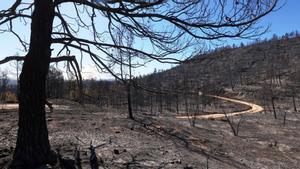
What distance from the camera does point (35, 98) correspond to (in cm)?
909

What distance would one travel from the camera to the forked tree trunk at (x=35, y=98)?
9.06 m

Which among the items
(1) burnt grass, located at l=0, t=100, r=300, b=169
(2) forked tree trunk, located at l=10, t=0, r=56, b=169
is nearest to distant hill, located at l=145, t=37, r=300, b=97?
(1) burnt grass, located at l=0, t=100, r=300, b=169

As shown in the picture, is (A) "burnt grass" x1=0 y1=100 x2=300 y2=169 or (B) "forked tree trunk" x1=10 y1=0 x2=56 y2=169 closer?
(B) "forked tree trunk" x1=10 y1=0 x2=56 y2=169

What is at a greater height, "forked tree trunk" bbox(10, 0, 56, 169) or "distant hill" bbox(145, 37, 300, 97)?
"distant hill" bbox(145, 37, 300, 97)

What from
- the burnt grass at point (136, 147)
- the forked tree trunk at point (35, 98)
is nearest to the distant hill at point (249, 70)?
the burnt grass at point (136, 147)

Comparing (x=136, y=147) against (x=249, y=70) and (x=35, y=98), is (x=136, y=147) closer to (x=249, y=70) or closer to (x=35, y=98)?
(x=35, y=98)

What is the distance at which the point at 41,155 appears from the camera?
912 cm

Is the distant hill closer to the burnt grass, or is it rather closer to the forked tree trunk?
the burnt grass

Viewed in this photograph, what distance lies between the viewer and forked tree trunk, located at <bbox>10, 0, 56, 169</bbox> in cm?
906

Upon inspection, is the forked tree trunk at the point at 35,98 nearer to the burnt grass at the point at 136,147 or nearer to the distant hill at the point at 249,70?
the burnt grass at the point at 136,147

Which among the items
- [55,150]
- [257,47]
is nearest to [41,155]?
[55,150]

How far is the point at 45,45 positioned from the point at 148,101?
318 ft

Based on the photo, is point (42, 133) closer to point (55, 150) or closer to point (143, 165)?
point (55, 150)

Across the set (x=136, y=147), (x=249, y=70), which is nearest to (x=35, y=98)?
(x=136, y=147)
